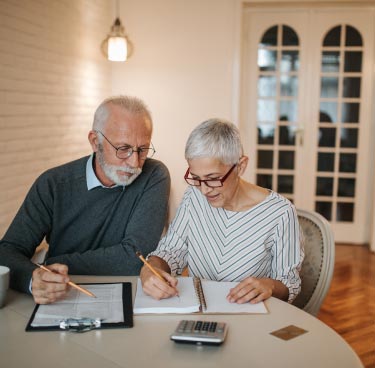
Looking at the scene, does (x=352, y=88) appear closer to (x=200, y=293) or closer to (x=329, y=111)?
(x=329, y=111)

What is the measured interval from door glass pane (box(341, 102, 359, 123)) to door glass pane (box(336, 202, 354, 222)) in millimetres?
837

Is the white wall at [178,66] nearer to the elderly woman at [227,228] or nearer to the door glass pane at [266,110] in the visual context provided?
the door glass pane at [266,110]

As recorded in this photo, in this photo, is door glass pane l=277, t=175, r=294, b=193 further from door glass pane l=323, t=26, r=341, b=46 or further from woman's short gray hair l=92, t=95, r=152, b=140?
woman's short gray hair l=92, t=95, r=152, b=140

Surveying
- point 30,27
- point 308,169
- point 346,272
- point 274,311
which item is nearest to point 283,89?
point 308,169

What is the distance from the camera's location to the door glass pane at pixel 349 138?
522 cm

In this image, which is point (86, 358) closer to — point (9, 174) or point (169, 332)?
point (169, 332)

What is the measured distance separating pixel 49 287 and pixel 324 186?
424 centimetres

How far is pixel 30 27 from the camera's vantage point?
339cm

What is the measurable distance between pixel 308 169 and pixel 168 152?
141 centimetres

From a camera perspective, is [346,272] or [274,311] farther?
[346,272]

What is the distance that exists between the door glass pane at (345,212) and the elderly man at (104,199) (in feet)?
11.9

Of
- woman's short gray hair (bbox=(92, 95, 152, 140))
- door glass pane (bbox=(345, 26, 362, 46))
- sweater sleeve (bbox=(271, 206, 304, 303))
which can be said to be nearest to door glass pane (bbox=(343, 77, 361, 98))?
door glass pane (bbox=(345, 26, 362, 46))

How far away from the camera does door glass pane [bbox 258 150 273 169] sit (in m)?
5.35

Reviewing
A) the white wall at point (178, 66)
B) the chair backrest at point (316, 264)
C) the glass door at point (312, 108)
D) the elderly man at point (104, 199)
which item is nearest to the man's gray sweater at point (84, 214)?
the elderly man at point (104, 199)
